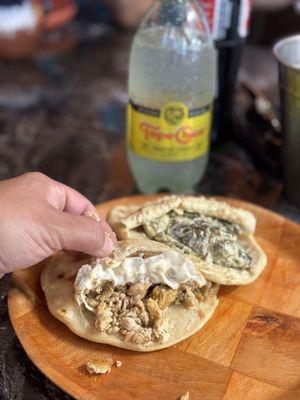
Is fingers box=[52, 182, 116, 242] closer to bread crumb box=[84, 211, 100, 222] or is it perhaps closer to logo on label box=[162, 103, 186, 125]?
bread crumb box=[84, 211, 100, 222]

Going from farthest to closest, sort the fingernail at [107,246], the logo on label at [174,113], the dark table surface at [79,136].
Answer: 1. the dark table surface at [79,136]
2. the logo on label at [174,113]
3. the fingernail at [107,246]

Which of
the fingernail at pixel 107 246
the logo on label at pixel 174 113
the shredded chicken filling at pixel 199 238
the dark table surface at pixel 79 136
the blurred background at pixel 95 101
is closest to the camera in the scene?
the fingernail at pixel 107 246

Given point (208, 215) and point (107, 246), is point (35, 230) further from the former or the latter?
point (208, 215)

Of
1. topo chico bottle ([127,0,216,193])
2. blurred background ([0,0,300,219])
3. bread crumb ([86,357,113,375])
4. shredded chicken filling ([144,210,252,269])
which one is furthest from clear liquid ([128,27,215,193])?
bread crumb ([86,357,113,375])

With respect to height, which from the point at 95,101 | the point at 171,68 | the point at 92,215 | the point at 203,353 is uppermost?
the point at 171,68

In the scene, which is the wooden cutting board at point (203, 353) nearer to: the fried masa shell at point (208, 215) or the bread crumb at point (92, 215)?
the fried masa shell at point (208, 215)

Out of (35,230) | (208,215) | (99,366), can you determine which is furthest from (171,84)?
(99,366)

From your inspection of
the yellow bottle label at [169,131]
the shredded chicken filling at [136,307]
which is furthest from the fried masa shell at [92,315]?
the yellow bottle label at [169,131]
